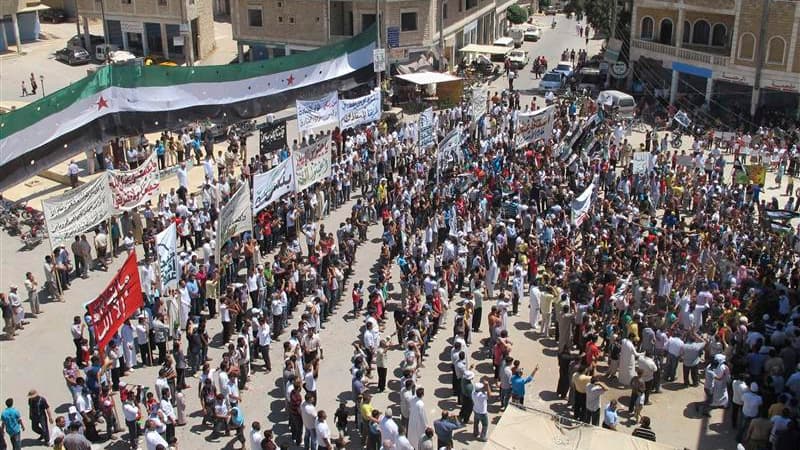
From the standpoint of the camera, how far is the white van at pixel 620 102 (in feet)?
137

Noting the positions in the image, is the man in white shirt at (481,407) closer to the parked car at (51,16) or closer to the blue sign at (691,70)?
the blue sign at (691,70)

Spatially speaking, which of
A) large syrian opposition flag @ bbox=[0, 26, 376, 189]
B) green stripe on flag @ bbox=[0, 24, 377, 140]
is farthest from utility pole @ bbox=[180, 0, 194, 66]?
large syrian opposition flag @ bbox=[0, 26, 376, 189]

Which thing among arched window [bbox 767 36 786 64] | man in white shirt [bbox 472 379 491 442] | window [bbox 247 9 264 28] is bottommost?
man in white shirt [bbox 472 379 491 442]

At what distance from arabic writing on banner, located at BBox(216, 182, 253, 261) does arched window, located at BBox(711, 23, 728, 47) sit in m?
30.1

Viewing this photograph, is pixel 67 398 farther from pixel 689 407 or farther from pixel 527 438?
pixel 689 407

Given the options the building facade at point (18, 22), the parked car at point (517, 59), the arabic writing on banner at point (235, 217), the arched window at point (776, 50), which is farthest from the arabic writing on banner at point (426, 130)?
the building facade at point (18, 22)

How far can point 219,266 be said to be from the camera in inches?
880

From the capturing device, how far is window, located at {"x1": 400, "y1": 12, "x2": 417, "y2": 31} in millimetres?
45866

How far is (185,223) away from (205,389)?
947cm

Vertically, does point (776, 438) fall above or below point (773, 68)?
below

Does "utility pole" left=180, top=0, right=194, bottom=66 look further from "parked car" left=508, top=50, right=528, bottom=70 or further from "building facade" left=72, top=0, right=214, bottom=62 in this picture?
"parked car" left=508, top=50, right=528, bottom=70

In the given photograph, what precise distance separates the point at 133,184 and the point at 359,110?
1112cm

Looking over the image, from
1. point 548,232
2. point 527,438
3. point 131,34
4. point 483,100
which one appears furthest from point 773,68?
point 131,34

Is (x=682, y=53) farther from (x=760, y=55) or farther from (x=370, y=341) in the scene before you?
(x=370, y=341)
